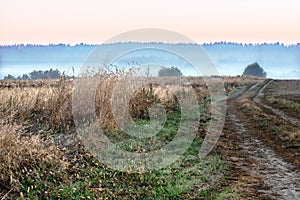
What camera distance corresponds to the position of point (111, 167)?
7988 mm

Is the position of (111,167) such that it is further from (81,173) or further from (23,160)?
(23,160)

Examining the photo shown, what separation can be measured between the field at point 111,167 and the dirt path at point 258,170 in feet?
0.06

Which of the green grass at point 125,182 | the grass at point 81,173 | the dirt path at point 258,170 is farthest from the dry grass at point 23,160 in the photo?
the dirt path at point 258,170

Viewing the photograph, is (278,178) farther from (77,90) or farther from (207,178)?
(77,90)

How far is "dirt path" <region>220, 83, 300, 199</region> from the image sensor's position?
7387 millimetres

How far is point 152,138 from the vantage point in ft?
35.4

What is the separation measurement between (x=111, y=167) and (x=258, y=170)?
11.0 ft

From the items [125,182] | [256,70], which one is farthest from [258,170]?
[256,70]

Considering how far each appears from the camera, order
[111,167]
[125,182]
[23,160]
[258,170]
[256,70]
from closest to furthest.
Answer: [23,160] < [125,182] < [111,167] < [258,170] < [256,70]

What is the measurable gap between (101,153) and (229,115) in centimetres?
1284

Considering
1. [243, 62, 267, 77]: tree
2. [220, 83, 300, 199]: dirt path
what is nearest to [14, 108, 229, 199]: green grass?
[220, 83, 300, 199]: dirt path

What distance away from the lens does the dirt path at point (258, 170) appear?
7.39 metres

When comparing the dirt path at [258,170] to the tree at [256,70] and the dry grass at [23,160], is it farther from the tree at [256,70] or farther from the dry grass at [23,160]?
the tree at [256,70]

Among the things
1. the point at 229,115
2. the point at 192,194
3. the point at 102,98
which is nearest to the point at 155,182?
the point at 192,194
